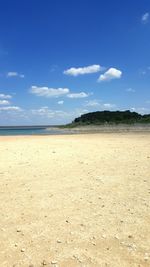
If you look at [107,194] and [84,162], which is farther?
[84,162]

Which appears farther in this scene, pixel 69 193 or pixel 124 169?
pixel 124 169

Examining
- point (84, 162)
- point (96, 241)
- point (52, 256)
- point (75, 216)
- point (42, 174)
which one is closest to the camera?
point (52, 256)

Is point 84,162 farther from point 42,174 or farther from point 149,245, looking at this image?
point 149,245

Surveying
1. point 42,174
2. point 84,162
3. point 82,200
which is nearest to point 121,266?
point 82,200

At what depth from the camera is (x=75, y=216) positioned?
5.78 m

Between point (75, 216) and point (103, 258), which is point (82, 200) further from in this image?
point (103, 258)

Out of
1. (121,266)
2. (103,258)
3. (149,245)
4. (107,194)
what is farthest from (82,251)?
(107,194)

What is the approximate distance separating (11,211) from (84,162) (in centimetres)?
667

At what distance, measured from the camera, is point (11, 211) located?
6168 mm

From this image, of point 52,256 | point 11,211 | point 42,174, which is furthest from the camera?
point 42,174

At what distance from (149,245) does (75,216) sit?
170cm

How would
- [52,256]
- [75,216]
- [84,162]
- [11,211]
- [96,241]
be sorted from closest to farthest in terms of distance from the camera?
[52,256] → [96,241] → [75,216] → [11,211] → [84,162]

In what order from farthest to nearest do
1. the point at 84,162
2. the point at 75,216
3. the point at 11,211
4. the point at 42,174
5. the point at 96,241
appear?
the point at 84,162 → the point at 42,174 → the point at 11,211 → the point at 75,216 → the point at 96,241

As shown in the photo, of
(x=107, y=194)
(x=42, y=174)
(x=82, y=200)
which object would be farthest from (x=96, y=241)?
(x=42, y=174)
